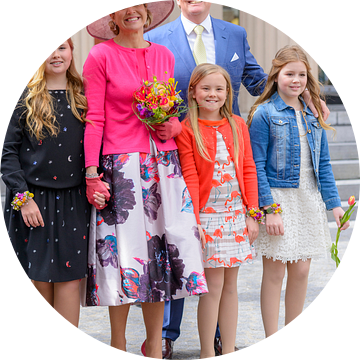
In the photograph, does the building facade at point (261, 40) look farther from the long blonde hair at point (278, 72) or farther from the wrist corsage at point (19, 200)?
the wrist corsage at point (19, 200)

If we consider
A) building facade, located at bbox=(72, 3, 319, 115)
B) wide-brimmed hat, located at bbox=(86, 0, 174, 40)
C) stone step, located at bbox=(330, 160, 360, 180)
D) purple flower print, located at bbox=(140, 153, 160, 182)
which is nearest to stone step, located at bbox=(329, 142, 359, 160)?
stone step, located at bbox=(330, 160, 360, 180)

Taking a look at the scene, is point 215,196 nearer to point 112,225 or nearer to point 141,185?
point 141,185

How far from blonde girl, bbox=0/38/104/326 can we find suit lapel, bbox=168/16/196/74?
708 mm

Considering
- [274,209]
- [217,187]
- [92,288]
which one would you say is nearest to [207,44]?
[217,187]

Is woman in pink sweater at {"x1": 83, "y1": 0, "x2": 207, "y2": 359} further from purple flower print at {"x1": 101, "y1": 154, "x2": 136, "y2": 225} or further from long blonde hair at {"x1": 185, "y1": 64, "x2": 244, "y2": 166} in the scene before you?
long blonde hair at {"x1": 185, "y1": 64, "x2": 244, "y2": 166}

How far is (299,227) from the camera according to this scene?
2.62m

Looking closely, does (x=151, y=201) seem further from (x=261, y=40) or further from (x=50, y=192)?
(x=261, y=40)

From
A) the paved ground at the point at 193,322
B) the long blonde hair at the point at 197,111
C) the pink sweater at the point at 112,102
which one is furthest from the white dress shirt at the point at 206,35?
the paved ground at the point at 193,322

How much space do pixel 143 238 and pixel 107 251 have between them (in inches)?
8.1

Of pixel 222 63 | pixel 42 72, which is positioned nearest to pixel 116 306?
pixel 42 72

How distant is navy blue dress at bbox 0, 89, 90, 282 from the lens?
2236 millimetres

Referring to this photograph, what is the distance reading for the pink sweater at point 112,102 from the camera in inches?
89.7

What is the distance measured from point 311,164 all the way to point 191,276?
99 cm

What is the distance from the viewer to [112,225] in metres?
2.31
